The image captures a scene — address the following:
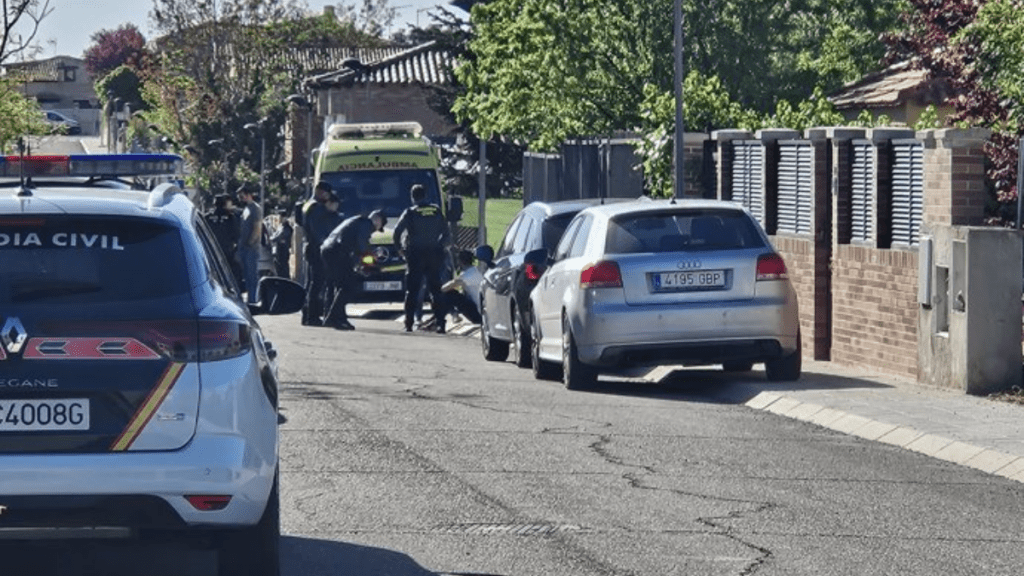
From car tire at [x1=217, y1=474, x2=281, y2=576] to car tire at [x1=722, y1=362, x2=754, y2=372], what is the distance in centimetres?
1034

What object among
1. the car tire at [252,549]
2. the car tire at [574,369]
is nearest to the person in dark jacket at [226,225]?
the car tire at [574,369]

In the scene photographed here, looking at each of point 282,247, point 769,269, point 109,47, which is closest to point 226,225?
point 769,269

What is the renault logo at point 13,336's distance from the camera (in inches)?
311

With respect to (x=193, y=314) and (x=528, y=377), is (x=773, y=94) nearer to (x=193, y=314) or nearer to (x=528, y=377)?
(x=528, y=377)

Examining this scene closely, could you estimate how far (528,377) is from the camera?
2048 cm

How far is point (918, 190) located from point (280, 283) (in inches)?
378

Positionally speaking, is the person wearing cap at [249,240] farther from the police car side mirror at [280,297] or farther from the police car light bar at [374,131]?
the police car side mirror at [280,297]

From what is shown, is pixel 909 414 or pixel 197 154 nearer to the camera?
pixel 909 414

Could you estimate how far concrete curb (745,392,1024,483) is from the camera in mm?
13168

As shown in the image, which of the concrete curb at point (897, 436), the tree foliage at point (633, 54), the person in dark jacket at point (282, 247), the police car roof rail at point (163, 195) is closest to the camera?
the police car roof rail at point (163, 195)

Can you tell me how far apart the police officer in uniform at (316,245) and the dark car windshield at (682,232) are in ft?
42.1

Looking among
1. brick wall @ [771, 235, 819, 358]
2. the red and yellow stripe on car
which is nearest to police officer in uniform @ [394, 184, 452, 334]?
brick wall @ [771, 235, 819, 358]

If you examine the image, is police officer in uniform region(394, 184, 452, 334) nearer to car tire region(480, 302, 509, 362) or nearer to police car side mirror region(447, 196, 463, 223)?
police car side mirror region(447, 196, 463, 223)

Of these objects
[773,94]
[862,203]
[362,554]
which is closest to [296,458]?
[362,554]
